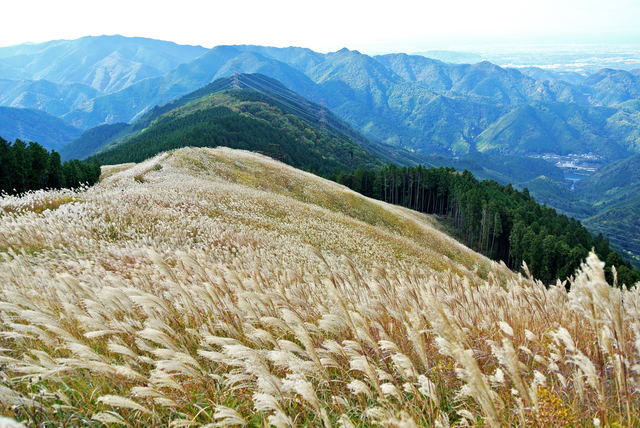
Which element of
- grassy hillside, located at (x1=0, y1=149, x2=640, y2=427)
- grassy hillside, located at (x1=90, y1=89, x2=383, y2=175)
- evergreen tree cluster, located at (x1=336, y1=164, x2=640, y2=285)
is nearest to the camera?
grassy hillside, located at (x1=0, y1=149, x2=640, y2=427)

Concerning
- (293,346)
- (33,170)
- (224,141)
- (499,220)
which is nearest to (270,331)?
(293,346)

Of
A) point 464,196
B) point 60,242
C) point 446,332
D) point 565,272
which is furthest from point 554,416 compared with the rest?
point 464,196

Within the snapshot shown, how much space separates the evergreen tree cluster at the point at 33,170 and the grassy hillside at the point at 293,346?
54.1 m

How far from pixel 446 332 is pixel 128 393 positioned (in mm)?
2936

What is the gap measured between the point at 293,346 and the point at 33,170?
67.5m

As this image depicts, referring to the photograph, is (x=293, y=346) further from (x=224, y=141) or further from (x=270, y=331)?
(x=224, y=141)

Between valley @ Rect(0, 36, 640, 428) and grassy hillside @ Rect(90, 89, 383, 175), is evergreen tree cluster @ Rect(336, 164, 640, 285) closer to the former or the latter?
grassy hillside @ Rect(90, 89, 383, 175)

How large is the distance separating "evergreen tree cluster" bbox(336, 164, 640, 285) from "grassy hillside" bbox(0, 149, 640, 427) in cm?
4094

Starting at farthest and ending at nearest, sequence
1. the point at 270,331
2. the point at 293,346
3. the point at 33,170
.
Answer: the point at 33,170, the point at 270,331, the point at 293,346

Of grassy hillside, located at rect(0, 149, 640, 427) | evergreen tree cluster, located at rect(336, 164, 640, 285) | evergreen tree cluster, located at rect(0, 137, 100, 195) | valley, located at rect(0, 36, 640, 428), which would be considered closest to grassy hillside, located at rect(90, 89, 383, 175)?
evergreen tree cluster, located at rect(336, 164, 640, 285)

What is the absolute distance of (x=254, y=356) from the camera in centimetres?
268

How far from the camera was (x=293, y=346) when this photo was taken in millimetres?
2836

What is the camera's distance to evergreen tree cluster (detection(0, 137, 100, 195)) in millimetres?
49062

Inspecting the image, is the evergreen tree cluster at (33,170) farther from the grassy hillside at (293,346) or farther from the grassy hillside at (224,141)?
the grassy hillside at (293,346)
